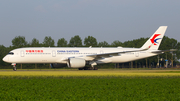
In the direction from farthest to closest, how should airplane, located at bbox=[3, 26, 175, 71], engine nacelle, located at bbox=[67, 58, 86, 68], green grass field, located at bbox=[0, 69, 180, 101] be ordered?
1. airplane, located at bbox=[3, 26, 175, 71]
2. engine nacelle, located at bbox=[67, 58, 86, 68]
3. green grass field, located at bbox=[0, 69, 180, 101]

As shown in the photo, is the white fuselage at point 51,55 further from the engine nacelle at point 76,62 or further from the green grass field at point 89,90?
the green grass field at point 89,90

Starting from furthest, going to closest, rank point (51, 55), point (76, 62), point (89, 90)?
1. point (51, 55)
2. point (76, 62)
3. point (89, 90)

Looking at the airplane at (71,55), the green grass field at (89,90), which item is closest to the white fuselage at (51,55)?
the airplane at (71,55)

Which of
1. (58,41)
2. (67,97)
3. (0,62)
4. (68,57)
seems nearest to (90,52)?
(68,57)

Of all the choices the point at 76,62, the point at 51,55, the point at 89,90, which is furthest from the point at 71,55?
the point at 89,90

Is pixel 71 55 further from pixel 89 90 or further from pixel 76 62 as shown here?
pixel 89 90

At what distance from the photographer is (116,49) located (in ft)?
137

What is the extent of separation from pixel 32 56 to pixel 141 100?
28.4 meters

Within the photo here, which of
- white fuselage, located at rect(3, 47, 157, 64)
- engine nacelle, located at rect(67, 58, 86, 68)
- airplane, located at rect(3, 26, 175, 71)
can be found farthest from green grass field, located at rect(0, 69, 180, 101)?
white fuselage, located at rect(3, 47, 157, 64)

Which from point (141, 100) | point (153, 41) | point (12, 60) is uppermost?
point (153, 41)

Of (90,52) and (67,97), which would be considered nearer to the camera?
(67,97)

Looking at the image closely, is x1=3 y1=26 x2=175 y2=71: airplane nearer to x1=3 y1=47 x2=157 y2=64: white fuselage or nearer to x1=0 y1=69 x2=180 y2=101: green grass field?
x1=3 y1=47 x2=157 y2=64: white fuselage

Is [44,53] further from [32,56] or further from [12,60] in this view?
[12,60]

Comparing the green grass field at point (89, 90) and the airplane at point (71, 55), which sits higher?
the airplane at point (71, 55)
